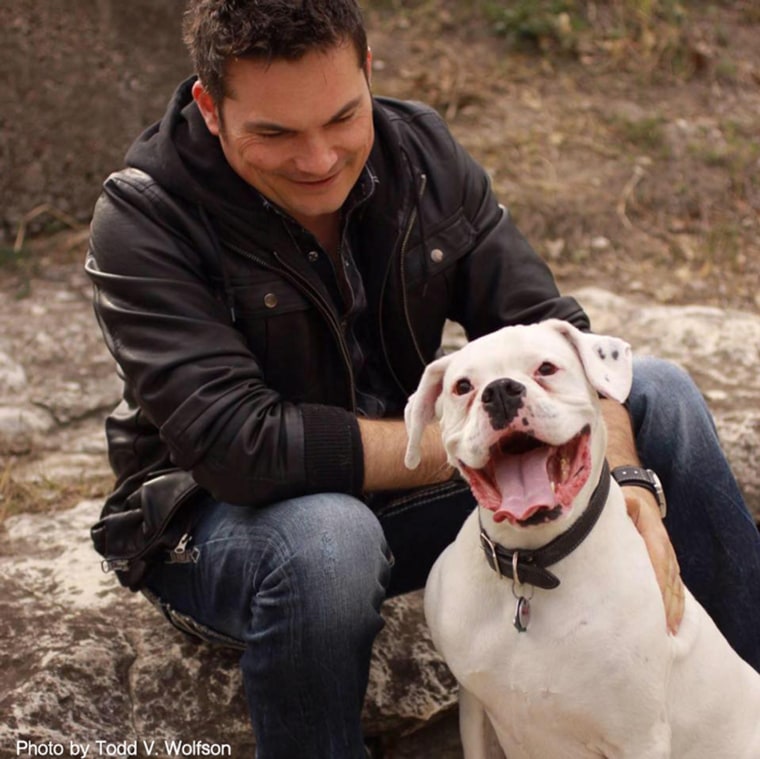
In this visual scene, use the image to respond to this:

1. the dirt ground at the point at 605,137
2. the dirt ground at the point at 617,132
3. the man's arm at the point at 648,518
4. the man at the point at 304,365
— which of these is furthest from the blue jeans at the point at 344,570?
the dirt ground at the point at 617,132

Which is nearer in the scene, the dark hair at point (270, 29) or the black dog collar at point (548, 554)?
the black dog collar at point (548, 554)

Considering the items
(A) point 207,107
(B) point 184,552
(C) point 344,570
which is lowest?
(B) point 184,552

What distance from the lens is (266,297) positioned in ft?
8.68

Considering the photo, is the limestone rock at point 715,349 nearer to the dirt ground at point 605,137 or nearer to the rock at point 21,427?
the dirt ground at point 605,137

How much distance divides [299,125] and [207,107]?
10.0 inches

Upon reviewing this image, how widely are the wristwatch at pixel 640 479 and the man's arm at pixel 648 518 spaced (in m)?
0.02

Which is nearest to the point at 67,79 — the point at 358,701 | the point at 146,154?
the point at 146,154

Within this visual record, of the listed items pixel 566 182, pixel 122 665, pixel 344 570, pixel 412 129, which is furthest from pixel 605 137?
pixel 344 570

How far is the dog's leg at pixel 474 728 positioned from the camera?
254 cm

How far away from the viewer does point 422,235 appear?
9.23 feet

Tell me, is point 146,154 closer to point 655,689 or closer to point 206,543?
point 206,543

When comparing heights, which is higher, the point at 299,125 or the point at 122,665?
the point at 299,125

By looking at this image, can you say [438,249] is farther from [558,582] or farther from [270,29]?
[558,582]

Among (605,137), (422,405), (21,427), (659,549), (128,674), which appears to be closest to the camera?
(422,405)
